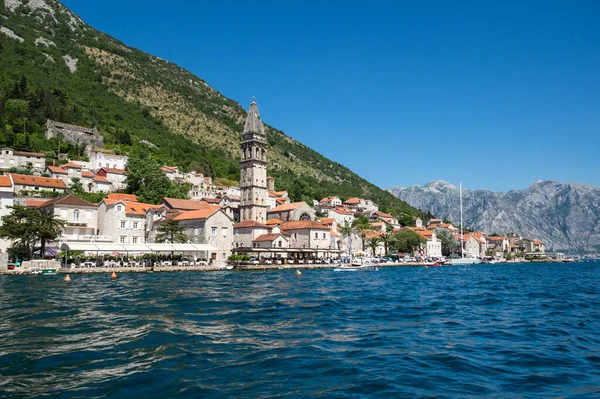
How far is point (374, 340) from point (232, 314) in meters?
7.04

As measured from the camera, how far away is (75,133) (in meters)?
96.8

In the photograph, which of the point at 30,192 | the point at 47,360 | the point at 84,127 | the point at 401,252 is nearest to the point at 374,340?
the point at 47,360

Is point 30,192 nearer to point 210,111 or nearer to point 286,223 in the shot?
point 286,223

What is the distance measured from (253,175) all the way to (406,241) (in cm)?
3793

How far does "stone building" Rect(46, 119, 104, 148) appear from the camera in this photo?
94.2m

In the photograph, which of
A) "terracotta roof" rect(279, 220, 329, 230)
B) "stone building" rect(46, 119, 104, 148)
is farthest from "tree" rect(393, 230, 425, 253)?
"stone building" rect(46, 119, 104, 148)

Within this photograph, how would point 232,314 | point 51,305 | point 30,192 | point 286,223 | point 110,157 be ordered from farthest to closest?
point 110,157 → point 286,223 → point 30,192 → point 51,305 → point 232,314

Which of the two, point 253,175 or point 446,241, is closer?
point 253,175

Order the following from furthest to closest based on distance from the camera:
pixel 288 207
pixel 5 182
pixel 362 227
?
pixel 362 227, pixel 288 207, pixel 5 182

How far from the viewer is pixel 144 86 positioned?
164625mm

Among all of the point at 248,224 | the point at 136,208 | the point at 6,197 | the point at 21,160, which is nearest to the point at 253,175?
the point at 248,224

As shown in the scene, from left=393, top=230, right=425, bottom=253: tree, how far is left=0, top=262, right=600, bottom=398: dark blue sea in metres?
74.4

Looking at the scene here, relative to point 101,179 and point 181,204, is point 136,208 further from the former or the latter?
point 101,179

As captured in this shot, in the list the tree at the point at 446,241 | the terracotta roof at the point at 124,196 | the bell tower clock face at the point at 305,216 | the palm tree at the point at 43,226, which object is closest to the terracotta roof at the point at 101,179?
the terracotta roof at the point at 124,196
